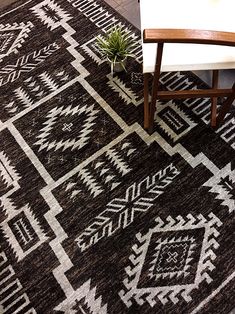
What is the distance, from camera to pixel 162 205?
1452 millimetres

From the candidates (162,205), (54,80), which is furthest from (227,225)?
(54,80)

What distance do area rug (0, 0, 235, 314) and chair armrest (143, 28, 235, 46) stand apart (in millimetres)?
582

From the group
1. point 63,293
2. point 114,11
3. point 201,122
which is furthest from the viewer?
point 114,11

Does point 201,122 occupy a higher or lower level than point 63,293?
higher

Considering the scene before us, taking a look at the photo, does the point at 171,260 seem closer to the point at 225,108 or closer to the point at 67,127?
the point at 225,108

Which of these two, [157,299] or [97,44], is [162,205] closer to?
[157,299]

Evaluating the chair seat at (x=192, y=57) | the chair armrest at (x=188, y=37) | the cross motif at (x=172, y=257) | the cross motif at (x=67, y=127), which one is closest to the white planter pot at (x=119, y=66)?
the cross motif at (x=67, y=127)

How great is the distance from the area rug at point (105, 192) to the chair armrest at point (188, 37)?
0.58 metres

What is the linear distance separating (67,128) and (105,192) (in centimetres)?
39

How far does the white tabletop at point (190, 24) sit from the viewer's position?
1.22 metres

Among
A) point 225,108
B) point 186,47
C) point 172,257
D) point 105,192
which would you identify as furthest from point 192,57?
point 172,257

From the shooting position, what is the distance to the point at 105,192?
150cm

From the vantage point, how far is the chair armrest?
1.04m

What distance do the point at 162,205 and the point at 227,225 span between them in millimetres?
272
